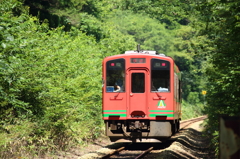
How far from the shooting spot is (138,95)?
14.0 metres

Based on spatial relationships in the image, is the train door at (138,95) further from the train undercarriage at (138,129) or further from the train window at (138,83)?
the train undercarriage at (138,129)

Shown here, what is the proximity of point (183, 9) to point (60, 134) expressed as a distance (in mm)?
10657

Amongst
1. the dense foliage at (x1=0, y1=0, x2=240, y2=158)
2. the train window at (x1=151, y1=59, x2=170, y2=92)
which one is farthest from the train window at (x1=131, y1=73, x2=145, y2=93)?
the dense foliage at (x1=0, y1=0, x2=240, y2=158)

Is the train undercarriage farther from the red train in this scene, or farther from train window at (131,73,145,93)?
train window at (131,73,145,93)

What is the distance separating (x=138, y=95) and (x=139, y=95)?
3 cm

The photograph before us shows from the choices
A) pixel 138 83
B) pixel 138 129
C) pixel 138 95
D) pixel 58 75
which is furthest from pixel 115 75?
pixel 58 75

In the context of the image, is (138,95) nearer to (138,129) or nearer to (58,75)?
(138,129)

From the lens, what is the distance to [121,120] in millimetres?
14141

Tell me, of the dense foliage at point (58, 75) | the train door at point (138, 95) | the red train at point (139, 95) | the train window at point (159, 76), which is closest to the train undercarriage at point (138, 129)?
the red train at point (139, 95)

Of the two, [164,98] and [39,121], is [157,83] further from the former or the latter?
[39,121]

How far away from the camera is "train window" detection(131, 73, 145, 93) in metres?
14.1

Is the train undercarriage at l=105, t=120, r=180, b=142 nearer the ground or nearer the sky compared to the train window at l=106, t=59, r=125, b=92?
nearer the ground

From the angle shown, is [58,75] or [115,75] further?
[115,75]

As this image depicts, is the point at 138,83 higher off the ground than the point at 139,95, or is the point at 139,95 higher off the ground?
the point at 138,83
